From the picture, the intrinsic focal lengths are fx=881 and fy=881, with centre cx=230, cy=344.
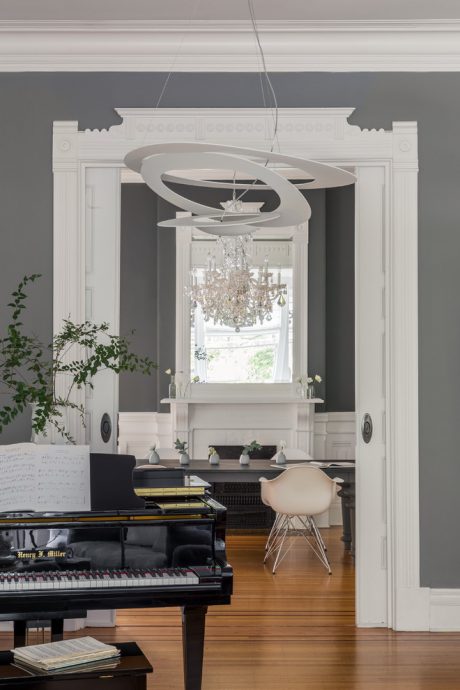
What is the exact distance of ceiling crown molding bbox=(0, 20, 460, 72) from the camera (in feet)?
17.9

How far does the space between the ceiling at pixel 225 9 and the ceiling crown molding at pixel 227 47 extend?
0.08 metres

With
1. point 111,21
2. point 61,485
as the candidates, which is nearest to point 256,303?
point 111,21

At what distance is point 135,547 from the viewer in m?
3.87

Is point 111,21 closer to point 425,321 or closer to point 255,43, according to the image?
point 255,43

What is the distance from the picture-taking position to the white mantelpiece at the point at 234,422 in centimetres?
1005

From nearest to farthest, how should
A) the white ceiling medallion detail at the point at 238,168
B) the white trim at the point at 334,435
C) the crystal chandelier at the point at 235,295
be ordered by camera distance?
1. the white ceiling medallion detail at the point at 238,168
2. the crystal chandelier at the point at 235,295
3. the white trim at the point at 334,435

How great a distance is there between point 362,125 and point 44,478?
123 inches

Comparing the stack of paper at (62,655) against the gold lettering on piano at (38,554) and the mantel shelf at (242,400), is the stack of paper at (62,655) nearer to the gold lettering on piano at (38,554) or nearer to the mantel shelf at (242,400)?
the gold lettering on piano at (38,554)

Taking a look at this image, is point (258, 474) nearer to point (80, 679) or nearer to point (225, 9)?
point (225, 9)

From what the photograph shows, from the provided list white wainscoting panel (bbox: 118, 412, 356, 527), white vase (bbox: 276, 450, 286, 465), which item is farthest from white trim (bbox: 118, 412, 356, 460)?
white vase (bbox: 276, 450, 286, 465)

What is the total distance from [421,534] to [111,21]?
3.73 meters

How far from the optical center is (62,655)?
330 cm

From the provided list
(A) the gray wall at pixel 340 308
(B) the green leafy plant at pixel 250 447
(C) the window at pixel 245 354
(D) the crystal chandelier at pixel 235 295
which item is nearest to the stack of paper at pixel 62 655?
(B) the green leafy plant at pixel 250 447

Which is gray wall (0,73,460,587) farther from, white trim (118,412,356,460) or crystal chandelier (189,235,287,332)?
white trim (118,412,356,460)
